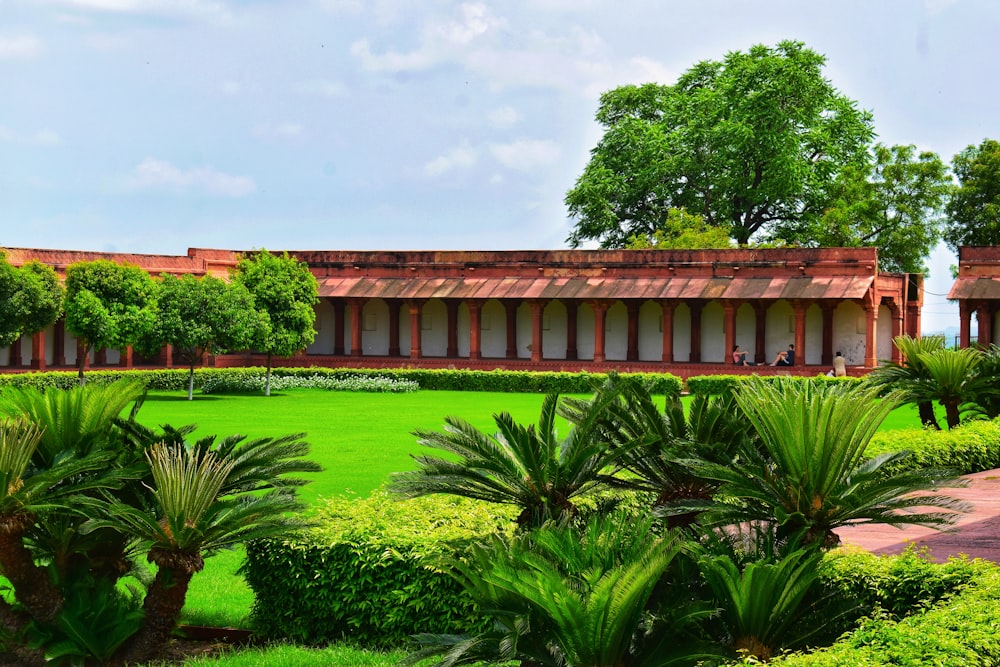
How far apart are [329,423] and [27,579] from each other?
1336 cm

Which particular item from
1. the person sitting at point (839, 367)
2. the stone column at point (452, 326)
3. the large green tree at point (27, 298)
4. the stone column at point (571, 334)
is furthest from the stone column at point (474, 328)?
the large green tree at point (27, 298)

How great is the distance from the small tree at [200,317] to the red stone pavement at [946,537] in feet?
68.7

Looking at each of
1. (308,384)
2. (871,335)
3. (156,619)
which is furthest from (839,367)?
(156,619)

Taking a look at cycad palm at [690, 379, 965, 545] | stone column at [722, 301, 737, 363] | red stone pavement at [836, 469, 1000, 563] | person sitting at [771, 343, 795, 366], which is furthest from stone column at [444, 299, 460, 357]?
cycad palm at [690, 379, 965, 545]

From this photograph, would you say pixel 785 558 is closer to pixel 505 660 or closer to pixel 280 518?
pixel 505 660

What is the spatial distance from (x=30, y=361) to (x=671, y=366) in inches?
727

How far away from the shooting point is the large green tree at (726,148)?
138ft

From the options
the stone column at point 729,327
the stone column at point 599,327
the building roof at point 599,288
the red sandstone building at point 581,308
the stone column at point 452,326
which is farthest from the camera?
the stone column at point 452,326

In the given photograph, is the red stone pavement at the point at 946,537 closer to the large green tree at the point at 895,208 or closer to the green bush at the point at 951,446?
the green bush at the point at 951,446

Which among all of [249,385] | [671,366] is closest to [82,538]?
[249,385]

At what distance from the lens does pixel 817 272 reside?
31.5m

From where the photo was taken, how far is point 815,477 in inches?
240

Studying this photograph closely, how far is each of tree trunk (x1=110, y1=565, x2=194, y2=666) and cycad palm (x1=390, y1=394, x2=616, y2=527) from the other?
1.47 m

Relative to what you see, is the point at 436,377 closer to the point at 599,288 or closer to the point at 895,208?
the point at 599,288
